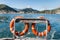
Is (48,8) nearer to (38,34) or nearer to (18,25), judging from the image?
(18,25)

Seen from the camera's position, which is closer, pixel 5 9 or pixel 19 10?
pixel 19 10

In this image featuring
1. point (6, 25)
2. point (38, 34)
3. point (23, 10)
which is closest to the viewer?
point (38, 34)

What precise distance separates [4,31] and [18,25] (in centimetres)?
46

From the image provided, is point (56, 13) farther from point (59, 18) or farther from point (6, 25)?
point (6, 25)

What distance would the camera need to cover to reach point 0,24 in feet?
25.6

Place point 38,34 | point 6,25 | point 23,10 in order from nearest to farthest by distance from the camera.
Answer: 1. point 38,34
2. point 23,10
3. point 6,25

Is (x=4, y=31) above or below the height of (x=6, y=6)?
below

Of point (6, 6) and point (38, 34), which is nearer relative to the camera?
point (38, 34)

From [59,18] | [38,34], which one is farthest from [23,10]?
[38,34]

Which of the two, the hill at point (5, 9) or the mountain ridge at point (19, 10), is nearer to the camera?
the mountain ridge at point (19, 10)

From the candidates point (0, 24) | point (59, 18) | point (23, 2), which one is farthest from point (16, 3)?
point (59, 18)

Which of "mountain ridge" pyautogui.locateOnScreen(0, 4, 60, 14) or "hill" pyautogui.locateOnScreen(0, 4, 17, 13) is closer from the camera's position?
"mountain ridge" pyautogui.locateOnScreen(0, 4, 60, 14)

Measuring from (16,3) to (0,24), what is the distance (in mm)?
875

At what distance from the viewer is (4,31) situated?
25.2 feet
